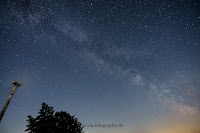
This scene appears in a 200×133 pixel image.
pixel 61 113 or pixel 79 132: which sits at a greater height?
pixel 61 113

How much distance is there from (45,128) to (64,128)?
294 centimetres

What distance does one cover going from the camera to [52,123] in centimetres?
1719

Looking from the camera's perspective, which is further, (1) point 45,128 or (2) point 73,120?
(2) point 73,120

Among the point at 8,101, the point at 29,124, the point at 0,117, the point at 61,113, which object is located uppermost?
the point at 61,113

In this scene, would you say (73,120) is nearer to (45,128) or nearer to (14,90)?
(45,128)

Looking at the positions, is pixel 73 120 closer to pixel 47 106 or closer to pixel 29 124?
pixel 47 106

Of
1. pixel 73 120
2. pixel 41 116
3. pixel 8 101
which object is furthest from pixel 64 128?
pixel 8 101

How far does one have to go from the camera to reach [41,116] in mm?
17312

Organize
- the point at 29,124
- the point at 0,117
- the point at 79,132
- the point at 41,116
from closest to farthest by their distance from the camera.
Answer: the point at 0,117
the point at 29,124
the point at 41,116
the point at 79,132

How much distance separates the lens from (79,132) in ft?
65.3

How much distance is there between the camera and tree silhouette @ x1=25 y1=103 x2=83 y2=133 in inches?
633

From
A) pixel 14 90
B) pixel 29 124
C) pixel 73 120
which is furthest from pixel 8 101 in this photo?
pixel 73 120

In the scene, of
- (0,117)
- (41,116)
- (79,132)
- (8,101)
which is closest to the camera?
(0,117)

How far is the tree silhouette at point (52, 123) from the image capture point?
16078mm
